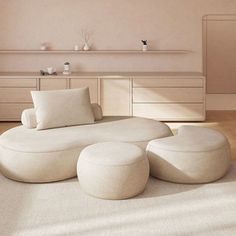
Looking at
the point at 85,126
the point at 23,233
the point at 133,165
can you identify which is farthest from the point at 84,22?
the point at 23,233

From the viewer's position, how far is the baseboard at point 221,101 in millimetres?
7410

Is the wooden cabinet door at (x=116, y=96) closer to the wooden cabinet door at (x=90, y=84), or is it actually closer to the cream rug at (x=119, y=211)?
the wooden cabinet door at (x=90, y=84)

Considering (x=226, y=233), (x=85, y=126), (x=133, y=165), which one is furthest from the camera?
(x=85, y=126)

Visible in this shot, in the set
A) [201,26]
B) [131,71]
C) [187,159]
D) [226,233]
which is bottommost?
[226,233]

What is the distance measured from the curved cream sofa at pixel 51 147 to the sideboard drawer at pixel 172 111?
2251 millimetres

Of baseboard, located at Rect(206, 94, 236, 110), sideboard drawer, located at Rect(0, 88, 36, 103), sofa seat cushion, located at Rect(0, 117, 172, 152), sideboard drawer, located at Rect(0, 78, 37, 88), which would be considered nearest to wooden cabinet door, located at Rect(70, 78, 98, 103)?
sideboard drawer, located at Rect(0, 78, 37, 88)

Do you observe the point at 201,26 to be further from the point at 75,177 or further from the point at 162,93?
the point at 75,177

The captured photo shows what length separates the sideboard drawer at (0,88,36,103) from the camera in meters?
6.23

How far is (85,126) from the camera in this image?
4.09 meters

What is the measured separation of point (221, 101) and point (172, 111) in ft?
5.25

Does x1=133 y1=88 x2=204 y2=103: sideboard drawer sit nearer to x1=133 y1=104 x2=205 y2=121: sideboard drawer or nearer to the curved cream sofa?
x1=133 y1=104 x2=205 y2=121: sideboard drawer

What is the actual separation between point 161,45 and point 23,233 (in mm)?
4774

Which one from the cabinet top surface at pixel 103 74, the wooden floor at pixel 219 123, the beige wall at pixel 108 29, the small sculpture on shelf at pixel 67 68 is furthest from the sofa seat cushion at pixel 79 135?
the beige wall at pixel 108 29

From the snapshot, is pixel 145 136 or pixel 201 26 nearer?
pixel 145 136
